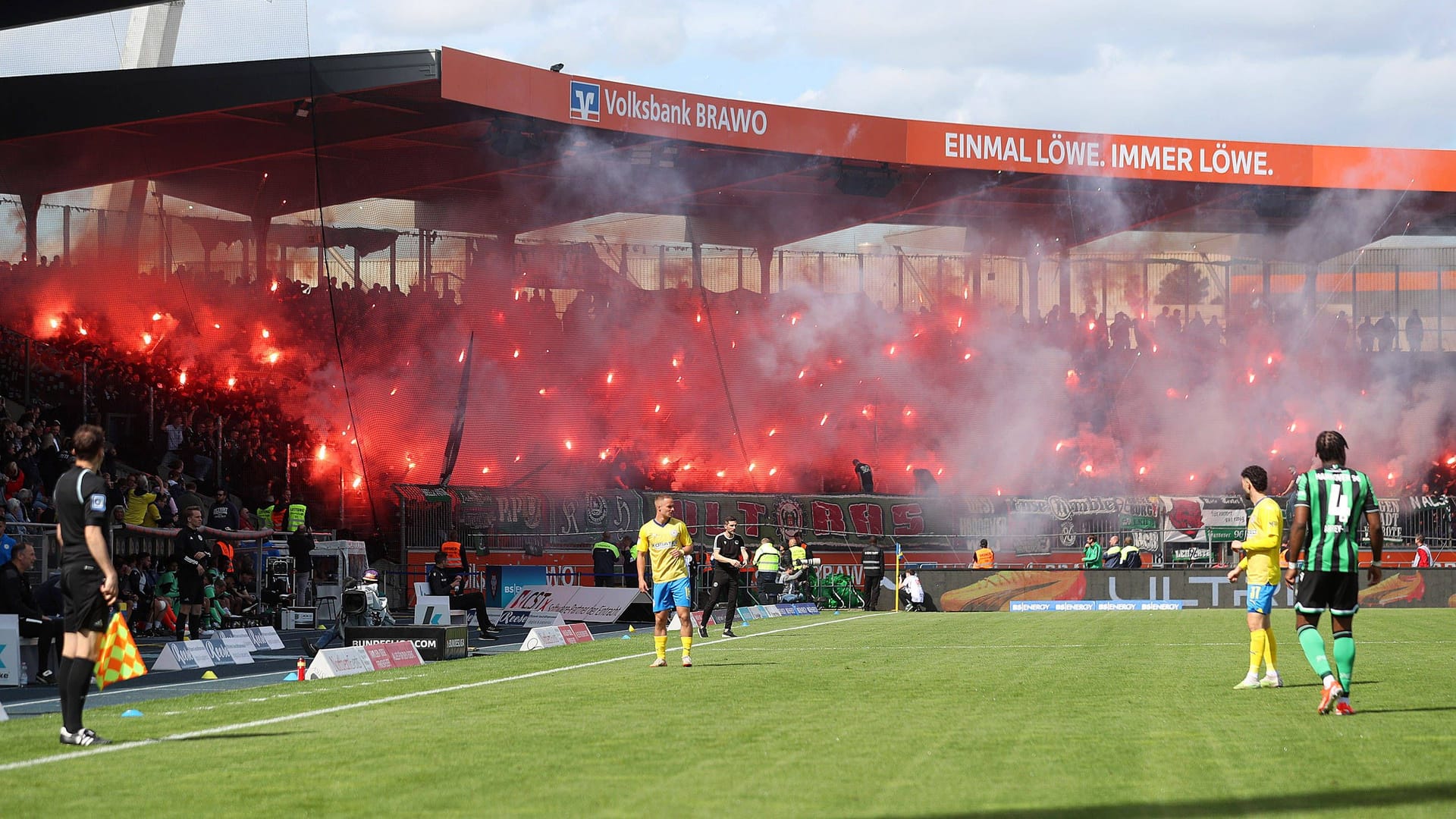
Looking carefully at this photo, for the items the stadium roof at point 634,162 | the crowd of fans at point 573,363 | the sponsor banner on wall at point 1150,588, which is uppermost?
the stadium roof at point 634,162

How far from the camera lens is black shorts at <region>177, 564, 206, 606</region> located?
22391 millimetres

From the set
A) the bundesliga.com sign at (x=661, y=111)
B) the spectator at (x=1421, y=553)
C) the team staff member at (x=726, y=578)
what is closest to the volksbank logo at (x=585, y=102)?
the bundesliga.com sign at (x=661, y=111)

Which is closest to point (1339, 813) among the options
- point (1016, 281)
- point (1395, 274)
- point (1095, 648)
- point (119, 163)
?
point (1095, 648)

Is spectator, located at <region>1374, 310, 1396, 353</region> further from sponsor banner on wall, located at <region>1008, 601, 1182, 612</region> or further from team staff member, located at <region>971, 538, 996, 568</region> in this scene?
team staff member, located at <region>971, 538, 996, 568</region>

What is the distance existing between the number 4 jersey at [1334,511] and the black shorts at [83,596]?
27.5ft

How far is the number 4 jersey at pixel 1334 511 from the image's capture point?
10820 millimetres

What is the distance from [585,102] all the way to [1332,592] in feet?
98.9

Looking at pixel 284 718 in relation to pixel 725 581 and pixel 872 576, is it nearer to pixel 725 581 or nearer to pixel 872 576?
pixel 725 581

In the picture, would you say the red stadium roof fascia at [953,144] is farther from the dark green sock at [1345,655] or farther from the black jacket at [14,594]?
the dark green sock at [1345,655]

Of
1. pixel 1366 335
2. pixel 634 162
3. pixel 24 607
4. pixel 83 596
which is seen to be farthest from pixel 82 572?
pixel 1366 335

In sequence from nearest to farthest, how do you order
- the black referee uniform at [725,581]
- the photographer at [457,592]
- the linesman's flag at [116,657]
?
the linesman's flag at [116,657]
the black referee uniform at [725,581]
the photographer at [457,592]

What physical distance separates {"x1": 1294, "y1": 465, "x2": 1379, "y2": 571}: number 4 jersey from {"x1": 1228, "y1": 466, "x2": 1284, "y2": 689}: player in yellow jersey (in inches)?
85.3

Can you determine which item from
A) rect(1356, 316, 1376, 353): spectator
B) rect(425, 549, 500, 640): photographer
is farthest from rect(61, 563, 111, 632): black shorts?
rect(1356, 316, 1376, 353): spectator

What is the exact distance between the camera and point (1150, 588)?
3566 centimetres
